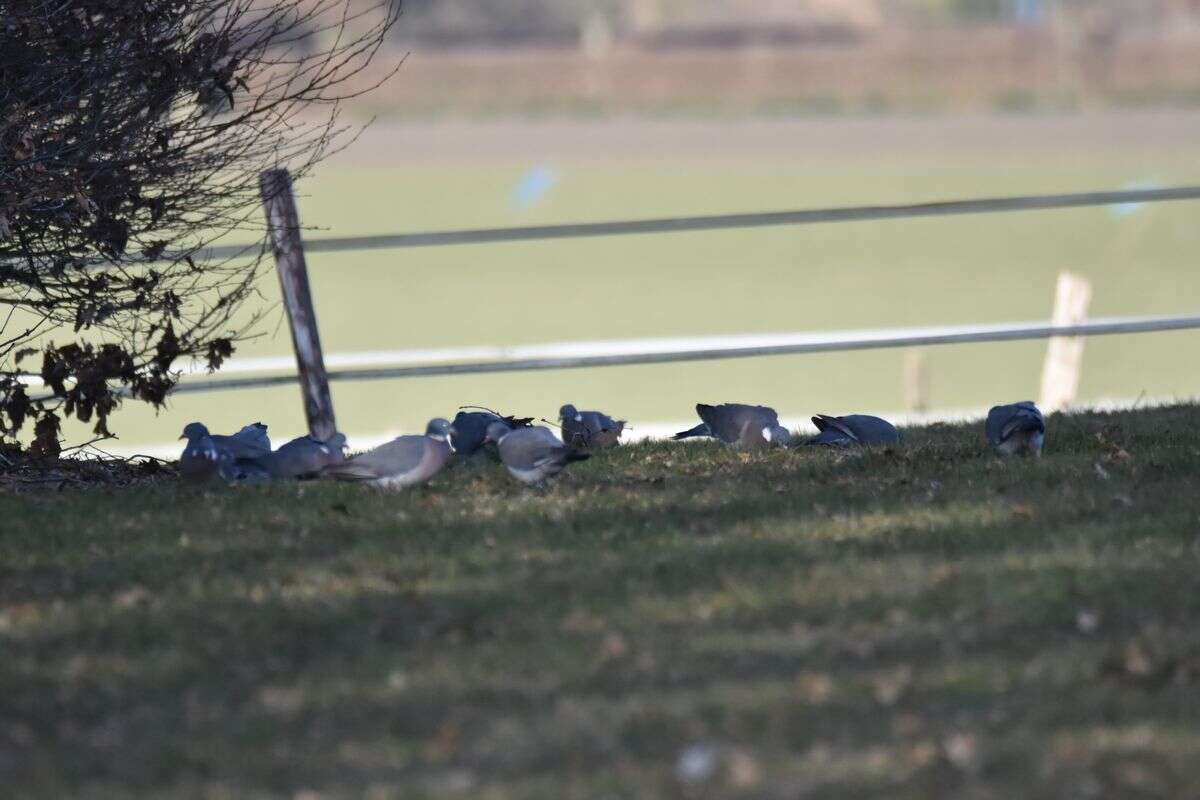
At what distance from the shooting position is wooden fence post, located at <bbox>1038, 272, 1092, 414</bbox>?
1135cm

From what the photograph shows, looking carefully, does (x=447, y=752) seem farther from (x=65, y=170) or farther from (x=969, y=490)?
(x=65, y=170)

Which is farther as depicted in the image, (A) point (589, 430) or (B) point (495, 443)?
(A) point (589, 430)

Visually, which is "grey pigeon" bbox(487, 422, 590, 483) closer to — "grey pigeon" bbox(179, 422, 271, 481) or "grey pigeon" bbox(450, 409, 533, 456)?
"grey pigeon" bbox(450, 409, 533, 456)

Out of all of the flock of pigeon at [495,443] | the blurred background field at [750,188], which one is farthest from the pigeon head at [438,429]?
the blurred background field at [750,188]

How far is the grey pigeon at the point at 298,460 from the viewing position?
675cm

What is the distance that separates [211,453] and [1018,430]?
3298 millimetres

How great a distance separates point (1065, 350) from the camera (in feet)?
40.1

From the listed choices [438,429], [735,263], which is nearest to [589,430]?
[438,429]

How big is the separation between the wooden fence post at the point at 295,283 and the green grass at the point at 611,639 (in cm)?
175

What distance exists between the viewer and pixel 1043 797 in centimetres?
344

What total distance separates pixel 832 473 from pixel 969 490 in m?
0.65

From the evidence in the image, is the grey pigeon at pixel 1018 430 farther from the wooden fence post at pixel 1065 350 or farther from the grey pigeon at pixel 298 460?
the wooden fence post at pixel 1065 350

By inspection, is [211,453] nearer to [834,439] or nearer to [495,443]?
[495,443]

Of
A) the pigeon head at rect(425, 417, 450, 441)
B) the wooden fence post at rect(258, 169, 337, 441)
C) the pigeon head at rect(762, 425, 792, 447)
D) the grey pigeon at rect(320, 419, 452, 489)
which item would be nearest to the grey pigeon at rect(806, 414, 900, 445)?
the pigeon head at rect(762, 425, 792, 447)
